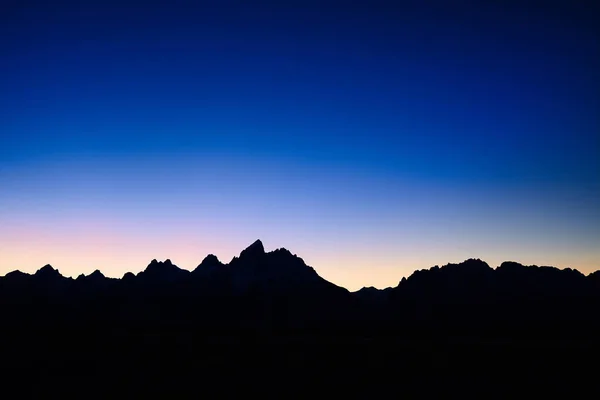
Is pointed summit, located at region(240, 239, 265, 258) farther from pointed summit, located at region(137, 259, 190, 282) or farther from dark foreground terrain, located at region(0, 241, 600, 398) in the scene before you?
pointed summit, located at region(137, 259, 190, 282)

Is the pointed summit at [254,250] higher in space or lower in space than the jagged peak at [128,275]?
higher

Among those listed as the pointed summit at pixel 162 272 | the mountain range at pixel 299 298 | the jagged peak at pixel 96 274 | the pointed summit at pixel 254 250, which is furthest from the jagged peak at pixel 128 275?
the pointed summit at pixel 254 250

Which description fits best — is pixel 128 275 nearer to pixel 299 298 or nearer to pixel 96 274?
pixel 96 274

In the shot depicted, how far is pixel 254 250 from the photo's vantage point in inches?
6796

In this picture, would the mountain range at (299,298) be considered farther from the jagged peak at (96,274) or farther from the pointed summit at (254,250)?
the jagged peak at (96,274)

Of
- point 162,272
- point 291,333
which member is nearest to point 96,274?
point 162,272

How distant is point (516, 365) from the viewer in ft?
154

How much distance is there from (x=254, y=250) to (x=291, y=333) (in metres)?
81.5

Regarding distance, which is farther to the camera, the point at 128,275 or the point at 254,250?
the point at 254,250

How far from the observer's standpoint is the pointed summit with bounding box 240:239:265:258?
562 feet

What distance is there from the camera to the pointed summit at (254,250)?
171 m

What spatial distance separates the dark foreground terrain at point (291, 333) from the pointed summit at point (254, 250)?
23.9 inches

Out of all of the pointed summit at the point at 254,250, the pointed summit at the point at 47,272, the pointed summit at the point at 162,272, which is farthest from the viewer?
the pointed summit at the point at 47,272

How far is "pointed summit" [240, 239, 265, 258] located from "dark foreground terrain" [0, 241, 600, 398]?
0.61 meters
